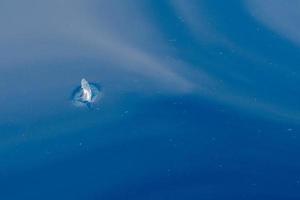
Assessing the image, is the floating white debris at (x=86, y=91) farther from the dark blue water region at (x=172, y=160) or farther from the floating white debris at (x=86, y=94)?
the dark blue water region at (x=172, y=160)

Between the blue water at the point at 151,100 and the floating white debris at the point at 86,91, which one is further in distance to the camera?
the floating white debris at the point at 86,91

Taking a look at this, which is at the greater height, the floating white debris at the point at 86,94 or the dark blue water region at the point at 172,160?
the floating white debris at the point at 86,94

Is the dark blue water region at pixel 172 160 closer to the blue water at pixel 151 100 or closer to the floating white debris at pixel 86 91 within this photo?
the blue water at pixel 151 100

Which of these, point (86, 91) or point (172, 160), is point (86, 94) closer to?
point (86, 91)

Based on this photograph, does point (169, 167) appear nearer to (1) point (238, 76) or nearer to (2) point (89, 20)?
(1) point (238, 76)

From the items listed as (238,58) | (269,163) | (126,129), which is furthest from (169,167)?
(238,58)

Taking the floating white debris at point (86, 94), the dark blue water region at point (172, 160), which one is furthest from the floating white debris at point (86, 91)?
the dark blue water region at point (172, 160)

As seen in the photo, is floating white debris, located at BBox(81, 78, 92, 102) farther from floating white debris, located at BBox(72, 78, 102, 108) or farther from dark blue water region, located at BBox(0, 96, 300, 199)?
dark blue water region, located at BBox(0, 96, 300, 199)

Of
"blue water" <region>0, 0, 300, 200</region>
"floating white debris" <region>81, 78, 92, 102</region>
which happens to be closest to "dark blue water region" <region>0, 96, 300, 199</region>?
"blue water" <region>0, 0, 300, 200</region>

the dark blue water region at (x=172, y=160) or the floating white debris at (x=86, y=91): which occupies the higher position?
the floating white debris at (x=86, y=91)
